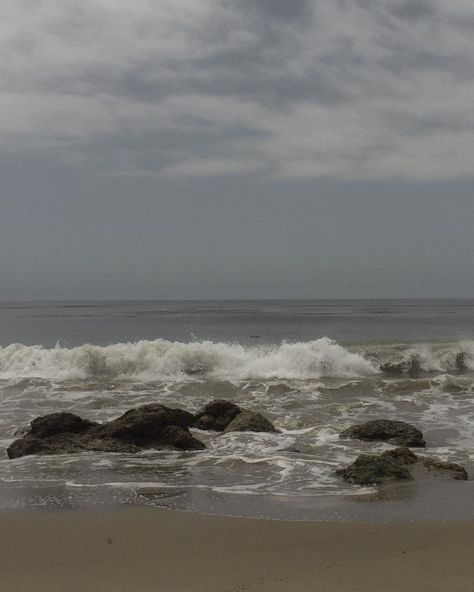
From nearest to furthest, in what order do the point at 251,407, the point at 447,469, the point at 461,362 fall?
the point at 447,469 → the point at 251,407 → the point at 461,362

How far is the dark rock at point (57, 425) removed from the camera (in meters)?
11.2

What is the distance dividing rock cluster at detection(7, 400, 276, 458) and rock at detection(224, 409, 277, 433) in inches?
2.4

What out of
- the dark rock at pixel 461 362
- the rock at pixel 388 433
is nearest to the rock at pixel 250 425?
the rock at pixel 388 433

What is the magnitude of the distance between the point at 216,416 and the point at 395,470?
17.2ft

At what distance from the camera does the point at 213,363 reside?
82.0 ft

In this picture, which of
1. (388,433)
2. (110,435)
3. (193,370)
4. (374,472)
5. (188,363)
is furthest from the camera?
(188,363)

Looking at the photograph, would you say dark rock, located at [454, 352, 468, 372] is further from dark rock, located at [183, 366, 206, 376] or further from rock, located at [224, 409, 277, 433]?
rock, located at [224, 409, 277, 433]

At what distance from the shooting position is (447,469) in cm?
909

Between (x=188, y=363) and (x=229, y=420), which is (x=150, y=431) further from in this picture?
(x=188, y=363)

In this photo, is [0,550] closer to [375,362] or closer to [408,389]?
[408,389]

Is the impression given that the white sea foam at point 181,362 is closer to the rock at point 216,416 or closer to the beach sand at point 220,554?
the rock at point 216,416

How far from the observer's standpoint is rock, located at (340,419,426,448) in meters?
11.3

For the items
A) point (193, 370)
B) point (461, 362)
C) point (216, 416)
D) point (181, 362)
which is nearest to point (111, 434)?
point (216, 416)

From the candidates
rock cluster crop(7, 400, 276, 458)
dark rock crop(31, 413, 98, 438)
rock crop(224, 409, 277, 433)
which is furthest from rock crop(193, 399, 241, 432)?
dark rock crop(31, 413, 98, 438)
